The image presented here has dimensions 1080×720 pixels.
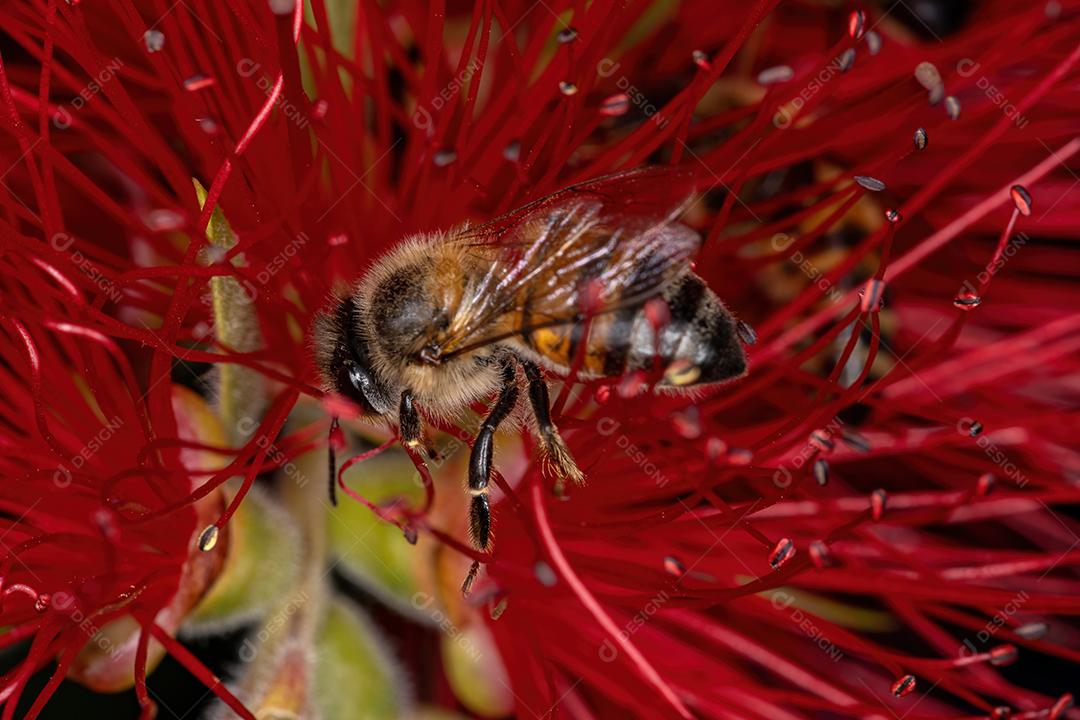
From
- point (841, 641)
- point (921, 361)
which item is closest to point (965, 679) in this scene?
point (841, 641)

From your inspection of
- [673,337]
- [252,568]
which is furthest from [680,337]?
[252,568]

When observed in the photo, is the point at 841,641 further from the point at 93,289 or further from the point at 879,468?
the point at 93,289

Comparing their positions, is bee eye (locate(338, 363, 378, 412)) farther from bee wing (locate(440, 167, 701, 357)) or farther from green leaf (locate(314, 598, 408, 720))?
green leaf (locate(314, 598, 408, 720))

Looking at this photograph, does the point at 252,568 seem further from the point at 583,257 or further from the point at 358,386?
the point at 583,257

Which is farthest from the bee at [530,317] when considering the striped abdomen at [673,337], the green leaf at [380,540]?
the green leaf at [380,540]

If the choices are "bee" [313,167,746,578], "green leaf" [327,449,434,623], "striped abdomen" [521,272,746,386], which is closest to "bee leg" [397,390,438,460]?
"bee" [313,167,746,578]
